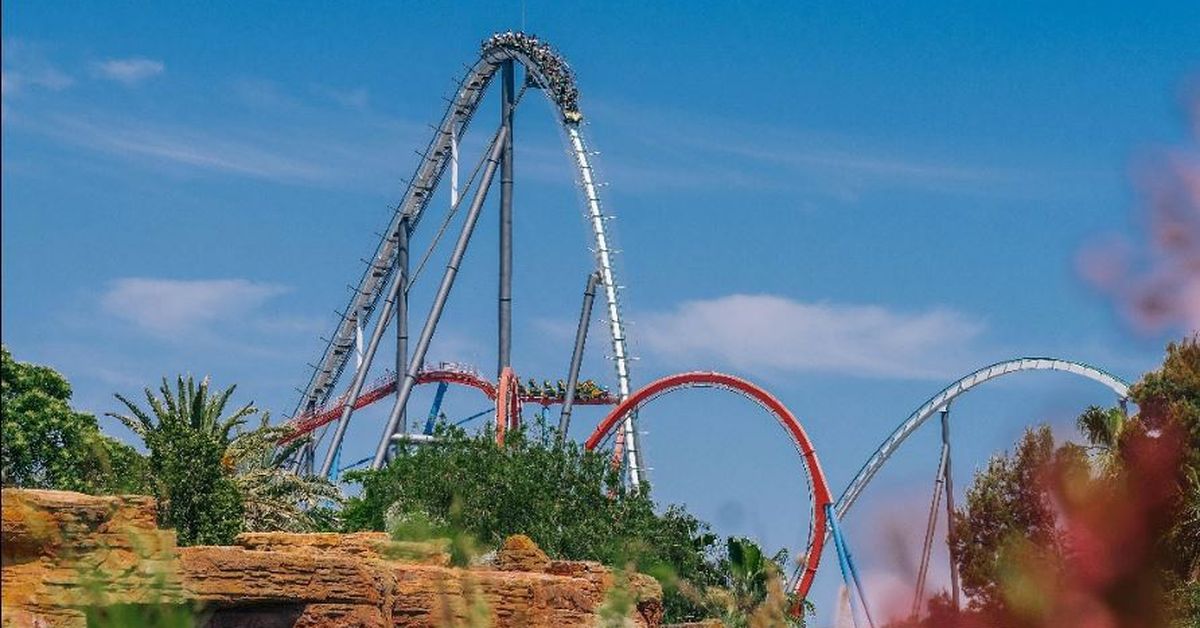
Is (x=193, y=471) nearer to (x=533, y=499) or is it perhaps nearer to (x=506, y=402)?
(x=533, y=499)

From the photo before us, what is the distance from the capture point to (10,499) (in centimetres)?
933

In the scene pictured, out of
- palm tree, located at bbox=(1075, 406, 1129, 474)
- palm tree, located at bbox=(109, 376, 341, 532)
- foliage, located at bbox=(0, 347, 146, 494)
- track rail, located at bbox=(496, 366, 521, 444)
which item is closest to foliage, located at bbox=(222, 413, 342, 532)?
palm tree, located at bbox=(109, 376, 341, 532)

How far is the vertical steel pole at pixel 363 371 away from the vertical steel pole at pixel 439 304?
1546 millimetres

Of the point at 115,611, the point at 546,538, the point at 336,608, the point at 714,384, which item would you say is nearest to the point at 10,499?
the point at 336,608

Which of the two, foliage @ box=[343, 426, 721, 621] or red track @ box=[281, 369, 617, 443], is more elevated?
red track @ box=[281, 369, 617, 443]

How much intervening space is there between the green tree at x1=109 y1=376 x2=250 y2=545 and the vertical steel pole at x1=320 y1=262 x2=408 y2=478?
15000 mm

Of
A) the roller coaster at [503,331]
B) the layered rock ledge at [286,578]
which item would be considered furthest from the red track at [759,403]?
the layered rock ledge at [286,578]

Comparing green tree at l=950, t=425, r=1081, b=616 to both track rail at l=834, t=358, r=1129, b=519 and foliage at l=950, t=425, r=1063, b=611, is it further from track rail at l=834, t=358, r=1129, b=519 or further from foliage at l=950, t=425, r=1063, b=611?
track rail at l=834, t=358, r=1129, b=519

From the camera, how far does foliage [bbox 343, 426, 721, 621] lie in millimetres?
30094

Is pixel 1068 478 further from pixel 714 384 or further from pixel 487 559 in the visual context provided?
pixel 714 384

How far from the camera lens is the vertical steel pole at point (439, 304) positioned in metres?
38.1

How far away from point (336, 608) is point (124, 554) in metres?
2.07

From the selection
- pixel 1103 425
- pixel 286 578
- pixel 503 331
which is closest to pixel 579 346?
pixel 503 331

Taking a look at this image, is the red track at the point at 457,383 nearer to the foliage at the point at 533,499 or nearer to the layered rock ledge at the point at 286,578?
the foliage at the point at 533,499
